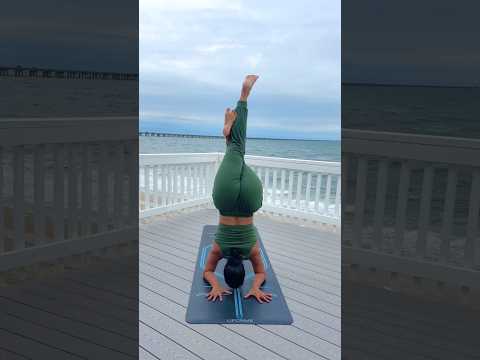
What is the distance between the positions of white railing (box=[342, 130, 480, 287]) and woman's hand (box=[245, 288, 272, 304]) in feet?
2.17

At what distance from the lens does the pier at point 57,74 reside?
1111 mm

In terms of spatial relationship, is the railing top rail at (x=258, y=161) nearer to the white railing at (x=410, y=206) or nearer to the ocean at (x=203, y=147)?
the ocean at (x=203, y=147)

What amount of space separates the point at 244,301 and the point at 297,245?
89 cm

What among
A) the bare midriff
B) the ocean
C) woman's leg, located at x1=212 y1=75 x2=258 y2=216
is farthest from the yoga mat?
the ocean

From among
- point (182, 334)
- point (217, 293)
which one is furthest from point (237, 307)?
point (182, 334)

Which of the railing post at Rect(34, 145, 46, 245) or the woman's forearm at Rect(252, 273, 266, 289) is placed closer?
the railing post at Rect(34, 145, 46, 245)

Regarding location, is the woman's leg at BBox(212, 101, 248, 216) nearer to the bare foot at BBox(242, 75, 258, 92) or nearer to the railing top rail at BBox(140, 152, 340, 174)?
the bare foot at BBox(242, 75, 258, 92)

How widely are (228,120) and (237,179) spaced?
252mm

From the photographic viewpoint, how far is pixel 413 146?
0.93 m

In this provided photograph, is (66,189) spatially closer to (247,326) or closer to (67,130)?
(67,130)

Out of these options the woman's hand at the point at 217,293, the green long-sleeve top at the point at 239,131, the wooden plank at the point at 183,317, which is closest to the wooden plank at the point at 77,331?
the wooden plank at the point at 183,317

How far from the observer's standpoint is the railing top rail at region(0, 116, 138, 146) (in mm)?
1192

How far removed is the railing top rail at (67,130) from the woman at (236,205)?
492 mm

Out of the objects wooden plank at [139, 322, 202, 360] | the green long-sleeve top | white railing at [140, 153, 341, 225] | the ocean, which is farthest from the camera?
the ocean
